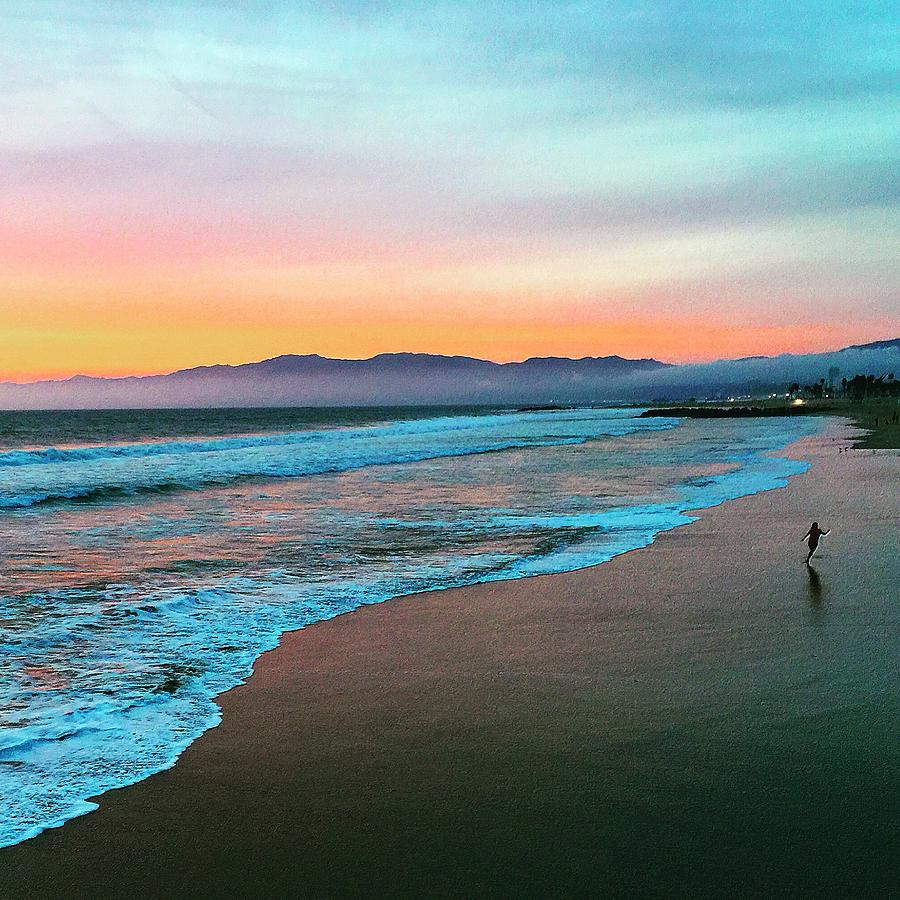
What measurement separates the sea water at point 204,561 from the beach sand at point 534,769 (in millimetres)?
573

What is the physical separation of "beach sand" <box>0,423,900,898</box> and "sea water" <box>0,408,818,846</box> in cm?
57

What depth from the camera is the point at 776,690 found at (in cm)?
655

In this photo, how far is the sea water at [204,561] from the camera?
6.05m

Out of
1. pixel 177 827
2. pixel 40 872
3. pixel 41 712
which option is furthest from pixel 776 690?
pixel 41 712

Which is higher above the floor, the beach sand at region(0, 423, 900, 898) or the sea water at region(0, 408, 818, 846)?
the sea water at region(0, 408, 818, 846)

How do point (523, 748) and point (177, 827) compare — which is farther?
point (523, 748)

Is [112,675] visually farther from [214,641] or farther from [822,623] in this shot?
[822,623]

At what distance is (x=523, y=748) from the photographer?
5.52 m

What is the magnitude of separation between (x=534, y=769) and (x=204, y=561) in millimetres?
8955

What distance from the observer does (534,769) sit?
5.19 meters

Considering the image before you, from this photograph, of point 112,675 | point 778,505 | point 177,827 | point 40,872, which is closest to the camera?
point 40,872

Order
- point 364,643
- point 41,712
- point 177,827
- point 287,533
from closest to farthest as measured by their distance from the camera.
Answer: point 177,827
point 41,712
point 364,643
point 287,533

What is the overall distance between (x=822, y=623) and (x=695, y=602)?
1460 mm

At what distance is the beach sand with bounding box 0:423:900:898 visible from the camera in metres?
4.11
